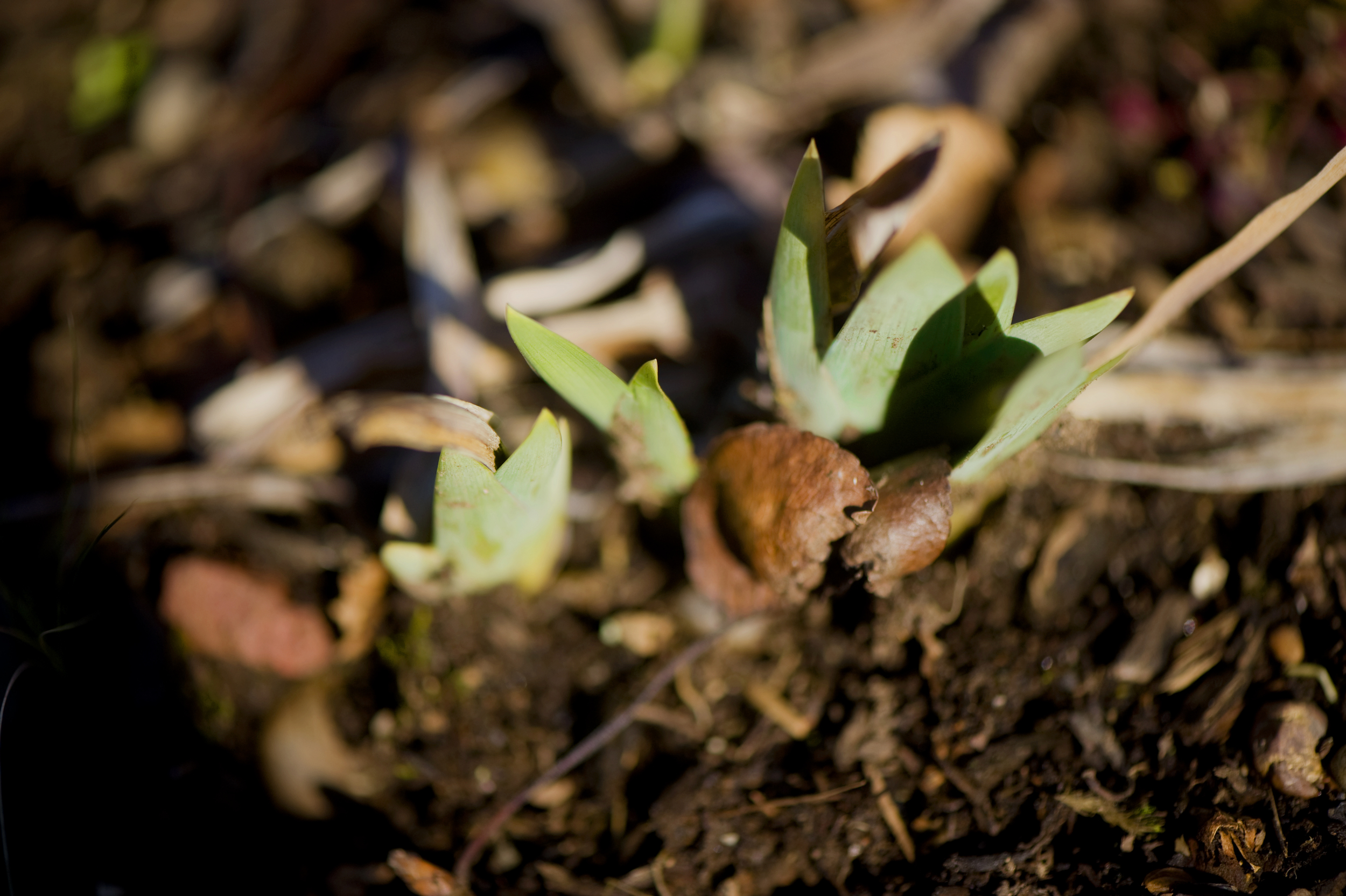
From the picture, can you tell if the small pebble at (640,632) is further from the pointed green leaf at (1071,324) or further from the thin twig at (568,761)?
the pointed green leaf at (1071,324)

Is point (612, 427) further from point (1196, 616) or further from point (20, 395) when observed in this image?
point (20, 395)

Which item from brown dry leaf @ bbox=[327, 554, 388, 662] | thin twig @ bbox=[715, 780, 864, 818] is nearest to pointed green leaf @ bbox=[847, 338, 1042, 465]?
thin twig @ bbox=[715, 780, 864, 818]

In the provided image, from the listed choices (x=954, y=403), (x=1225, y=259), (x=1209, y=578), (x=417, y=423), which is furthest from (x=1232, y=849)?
(x=417, y=423)

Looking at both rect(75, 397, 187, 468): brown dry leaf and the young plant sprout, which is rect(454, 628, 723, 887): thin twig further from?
rect(75, 397, 187, 468): brown dry leaf

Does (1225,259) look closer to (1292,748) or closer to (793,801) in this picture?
(1292,748)

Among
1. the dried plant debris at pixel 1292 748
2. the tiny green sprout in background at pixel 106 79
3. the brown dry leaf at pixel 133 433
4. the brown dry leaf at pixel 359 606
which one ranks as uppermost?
the tiny green sprout in background at pixel 106 79

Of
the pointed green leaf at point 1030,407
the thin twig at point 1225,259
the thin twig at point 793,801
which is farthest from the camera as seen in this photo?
the thin twig at point 793,801

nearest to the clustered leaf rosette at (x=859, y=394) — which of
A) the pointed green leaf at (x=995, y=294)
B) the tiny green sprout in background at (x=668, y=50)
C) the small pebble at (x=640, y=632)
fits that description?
the pointed green leaf at (x=995, y=294)
